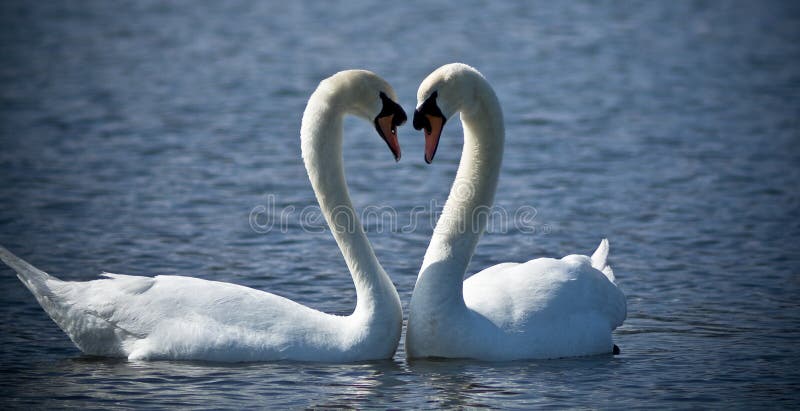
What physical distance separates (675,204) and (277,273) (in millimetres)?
4940

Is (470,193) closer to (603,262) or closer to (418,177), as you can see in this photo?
(603,262)

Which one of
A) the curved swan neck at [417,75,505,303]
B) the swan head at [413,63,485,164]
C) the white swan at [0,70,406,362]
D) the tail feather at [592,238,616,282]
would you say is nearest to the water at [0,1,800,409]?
the white swan at [0,70,406,362]

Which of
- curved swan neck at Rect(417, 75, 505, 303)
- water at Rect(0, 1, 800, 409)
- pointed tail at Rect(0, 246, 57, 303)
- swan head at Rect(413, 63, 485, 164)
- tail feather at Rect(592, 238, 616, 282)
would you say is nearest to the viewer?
water at Rect(0, 1, 800, 409)

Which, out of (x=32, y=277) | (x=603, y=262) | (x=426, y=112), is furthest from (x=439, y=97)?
(x=32, y=277)

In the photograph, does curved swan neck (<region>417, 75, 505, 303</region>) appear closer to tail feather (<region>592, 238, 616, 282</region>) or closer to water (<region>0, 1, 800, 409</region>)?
water (<region>0, 1, 800, 409</region>)

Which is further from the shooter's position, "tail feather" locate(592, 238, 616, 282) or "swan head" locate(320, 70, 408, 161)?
"tail feather" locate(592, 238, 616, 282)

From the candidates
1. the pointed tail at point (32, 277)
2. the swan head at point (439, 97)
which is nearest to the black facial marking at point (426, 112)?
the swan head at point (439, 97)

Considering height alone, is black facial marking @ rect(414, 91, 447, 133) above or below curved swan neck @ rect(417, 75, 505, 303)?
above

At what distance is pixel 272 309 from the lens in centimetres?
826

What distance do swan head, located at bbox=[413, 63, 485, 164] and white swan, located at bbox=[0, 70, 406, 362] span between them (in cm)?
16

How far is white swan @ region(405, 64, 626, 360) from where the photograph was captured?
8320mm

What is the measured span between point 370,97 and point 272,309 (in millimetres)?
1545

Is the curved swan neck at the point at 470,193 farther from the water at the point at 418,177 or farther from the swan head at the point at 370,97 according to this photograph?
the water at the point at 418,177

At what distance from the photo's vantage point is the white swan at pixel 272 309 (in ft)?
26.9
